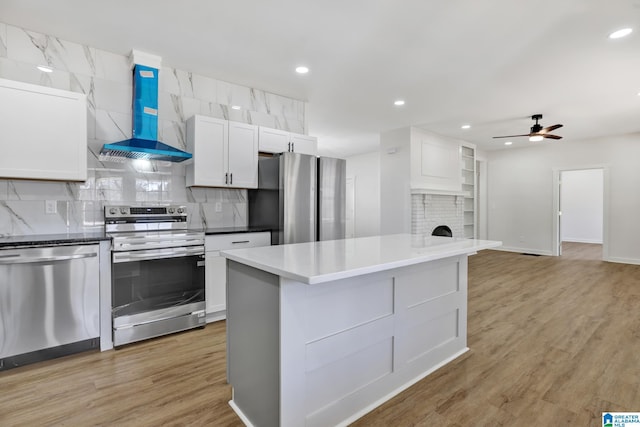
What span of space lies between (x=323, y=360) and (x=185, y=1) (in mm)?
2608

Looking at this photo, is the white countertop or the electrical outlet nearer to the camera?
the white countertop

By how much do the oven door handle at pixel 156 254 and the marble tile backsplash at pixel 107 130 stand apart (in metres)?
0.63

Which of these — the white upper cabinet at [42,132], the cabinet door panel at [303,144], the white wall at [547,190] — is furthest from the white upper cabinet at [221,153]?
the white wall at [547,190]

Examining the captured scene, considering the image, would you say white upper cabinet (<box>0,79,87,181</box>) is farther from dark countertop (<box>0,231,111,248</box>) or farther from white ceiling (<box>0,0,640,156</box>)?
white ceiling (<box>0,0,640,156</box>)

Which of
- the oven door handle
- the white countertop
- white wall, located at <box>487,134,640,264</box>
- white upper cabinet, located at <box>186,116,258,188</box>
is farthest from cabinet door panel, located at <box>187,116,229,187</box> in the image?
white wall, located at <box>487,134,640,264</box>

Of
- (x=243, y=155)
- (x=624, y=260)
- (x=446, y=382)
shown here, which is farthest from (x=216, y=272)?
(x=624, y=260)

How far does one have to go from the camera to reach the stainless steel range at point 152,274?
8.54 feet

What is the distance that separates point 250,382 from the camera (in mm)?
1667

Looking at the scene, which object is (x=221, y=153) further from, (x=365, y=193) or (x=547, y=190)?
(x=547, y=190)

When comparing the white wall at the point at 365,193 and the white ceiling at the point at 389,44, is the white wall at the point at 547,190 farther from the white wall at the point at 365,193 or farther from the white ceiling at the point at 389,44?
the white wall at the point at 365,193

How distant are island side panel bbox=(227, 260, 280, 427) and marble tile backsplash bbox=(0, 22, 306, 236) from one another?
192 centimetres

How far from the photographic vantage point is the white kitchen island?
1.44 metres

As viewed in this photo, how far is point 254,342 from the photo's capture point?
1.62m

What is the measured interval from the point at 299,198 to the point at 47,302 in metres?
2.35
